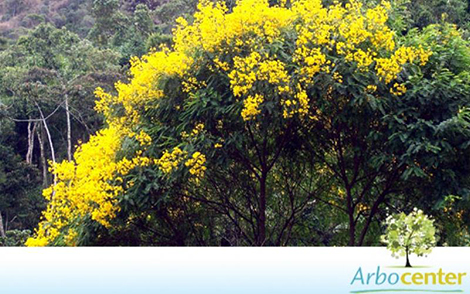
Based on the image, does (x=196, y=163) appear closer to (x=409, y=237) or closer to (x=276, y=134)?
(x=276, y=134)

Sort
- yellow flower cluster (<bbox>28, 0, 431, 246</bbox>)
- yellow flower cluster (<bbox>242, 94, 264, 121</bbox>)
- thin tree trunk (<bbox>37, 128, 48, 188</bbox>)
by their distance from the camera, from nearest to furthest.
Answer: yellow flower cluster (<bbox>242, 94, 264, 121</bbox>) → yellow flower cluster (<bbox>28, 0, 431, 246</bbox>) → thin tree trunk (<bbox>37, 128, 48, 188</bbox>)

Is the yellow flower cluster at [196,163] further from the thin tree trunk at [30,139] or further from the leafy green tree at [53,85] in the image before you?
the thin tree trunk at [30,139]

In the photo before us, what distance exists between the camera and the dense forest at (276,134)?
25.6ft

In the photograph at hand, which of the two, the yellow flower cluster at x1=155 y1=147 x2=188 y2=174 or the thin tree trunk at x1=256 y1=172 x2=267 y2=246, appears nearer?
the yellow flower cluster at x1=155 y1=147 x2=188 y2=174

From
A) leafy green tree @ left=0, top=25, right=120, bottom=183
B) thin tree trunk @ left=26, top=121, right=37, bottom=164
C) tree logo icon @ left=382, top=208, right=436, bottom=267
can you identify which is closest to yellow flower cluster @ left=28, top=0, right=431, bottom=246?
tree logo icon @ left=382, top=208, right=436, bottom=267

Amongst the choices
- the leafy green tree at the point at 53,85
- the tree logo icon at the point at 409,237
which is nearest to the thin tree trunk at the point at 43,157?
the leafy green tree at the point at 53,85

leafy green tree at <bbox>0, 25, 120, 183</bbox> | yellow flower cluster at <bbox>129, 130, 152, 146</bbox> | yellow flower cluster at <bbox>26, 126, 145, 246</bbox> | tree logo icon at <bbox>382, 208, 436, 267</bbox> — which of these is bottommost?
tree logo icon at <bbox>382, 208, 436, 267</bbox>

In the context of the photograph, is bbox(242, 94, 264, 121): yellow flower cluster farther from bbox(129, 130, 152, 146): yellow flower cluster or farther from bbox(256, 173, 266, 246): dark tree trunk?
bbox(256, 173, 266, 246): dark tree trunk

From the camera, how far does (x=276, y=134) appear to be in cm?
883

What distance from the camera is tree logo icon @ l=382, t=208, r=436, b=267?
15.3 ft

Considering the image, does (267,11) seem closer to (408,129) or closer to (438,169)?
(408,129)

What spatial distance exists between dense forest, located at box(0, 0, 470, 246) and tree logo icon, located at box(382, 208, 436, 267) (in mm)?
2834

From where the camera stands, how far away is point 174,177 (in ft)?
26.2

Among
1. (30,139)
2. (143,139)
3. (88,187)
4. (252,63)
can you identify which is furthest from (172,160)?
(30,139)
